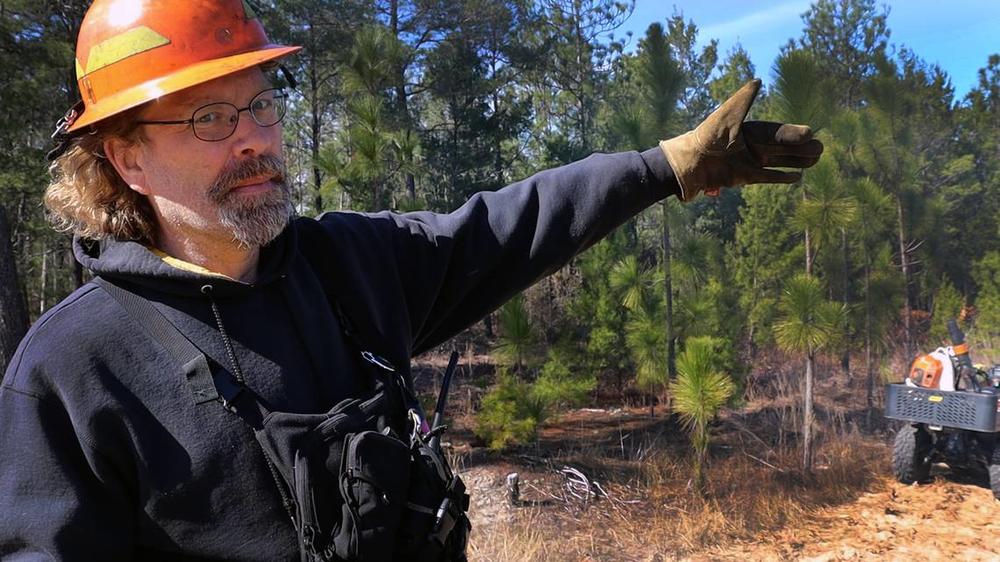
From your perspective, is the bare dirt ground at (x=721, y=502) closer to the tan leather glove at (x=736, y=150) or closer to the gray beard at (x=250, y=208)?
the tan leather glove at (x=736, y=150)

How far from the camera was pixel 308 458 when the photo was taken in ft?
3.54

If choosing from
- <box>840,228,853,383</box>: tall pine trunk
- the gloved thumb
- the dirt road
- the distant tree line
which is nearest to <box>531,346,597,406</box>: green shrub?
the distant tree line

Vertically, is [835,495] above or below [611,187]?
below

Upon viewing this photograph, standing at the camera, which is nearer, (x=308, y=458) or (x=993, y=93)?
(x=308, y=458)

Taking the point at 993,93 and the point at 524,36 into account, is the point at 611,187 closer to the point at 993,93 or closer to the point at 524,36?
the point at 524,36

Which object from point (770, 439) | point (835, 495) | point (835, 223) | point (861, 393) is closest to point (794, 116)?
point (835, 223)

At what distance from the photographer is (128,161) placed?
1266 mm

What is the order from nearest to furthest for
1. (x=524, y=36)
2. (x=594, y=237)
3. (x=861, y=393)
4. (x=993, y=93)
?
(x=594, y=237), (x=861, y=393), (x=524, y=36), (x=993, y=93)

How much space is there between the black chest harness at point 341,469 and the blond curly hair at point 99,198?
13 centimetres

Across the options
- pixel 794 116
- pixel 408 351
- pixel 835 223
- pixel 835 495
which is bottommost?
pixel 835 495

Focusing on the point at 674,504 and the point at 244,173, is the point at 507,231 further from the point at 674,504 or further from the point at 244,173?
the point at 674,504

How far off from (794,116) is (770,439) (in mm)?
4073

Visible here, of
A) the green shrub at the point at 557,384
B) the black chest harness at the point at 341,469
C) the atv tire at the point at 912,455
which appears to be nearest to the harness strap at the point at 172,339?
the black chest harness at the point at 341,469

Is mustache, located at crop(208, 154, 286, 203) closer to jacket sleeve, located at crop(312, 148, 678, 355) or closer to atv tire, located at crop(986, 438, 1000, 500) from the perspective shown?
jacket sleeve, located at crop(312, 148, 678, 355)
